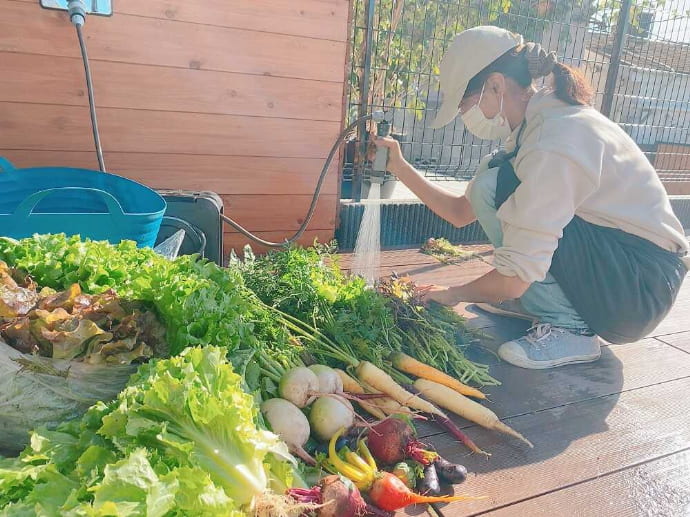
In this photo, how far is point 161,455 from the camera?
1114mm

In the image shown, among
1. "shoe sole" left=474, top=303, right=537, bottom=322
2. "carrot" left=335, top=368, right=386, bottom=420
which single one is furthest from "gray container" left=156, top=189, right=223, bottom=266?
"shoe sole" left=474, top=303, right=537, bottom=322

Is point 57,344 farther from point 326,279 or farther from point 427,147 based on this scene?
point 427,147

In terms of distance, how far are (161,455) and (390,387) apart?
3.41ft

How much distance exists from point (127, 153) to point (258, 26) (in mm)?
1146

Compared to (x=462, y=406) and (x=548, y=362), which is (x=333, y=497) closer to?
(x=462, y=406)

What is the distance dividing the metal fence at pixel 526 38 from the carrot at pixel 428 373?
2.07m

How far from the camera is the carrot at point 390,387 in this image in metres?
1.93

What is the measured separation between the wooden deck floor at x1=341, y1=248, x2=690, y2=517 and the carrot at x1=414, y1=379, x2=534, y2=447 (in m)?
0.04

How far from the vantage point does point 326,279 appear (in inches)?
95.0

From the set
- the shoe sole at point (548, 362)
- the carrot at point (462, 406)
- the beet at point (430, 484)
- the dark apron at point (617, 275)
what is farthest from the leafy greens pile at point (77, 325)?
the dark apron at point (617, 275)

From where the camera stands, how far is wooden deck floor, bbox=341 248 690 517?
1570 mm

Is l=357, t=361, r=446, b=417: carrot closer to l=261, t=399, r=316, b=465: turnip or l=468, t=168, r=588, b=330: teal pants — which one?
l=261, t=399, r=316, b=465: turnip

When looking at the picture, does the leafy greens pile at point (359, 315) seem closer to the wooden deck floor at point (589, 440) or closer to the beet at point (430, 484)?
the wooden deck floor at point (589, 440)

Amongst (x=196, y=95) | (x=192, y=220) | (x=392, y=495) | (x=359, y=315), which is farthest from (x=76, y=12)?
(x=392, y=495)
